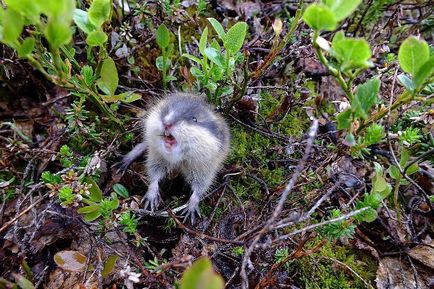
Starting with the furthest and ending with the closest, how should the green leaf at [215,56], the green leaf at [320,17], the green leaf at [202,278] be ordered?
the green leaf at [215,56]
the green leaf at [320,17]
the green leaf at [202,278]

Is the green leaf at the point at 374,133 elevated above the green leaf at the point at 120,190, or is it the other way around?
the green leaf at the point at 374,133

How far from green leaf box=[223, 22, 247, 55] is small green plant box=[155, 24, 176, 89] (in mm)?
706

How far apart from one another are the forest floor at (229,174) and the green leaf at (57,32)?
1.95 ft

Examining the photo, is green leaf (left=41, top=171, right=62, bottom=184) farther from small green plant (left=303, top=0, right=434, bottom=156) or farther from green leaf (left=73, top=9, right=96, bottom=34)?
small green plant (left=303, top=0, right=434, bottom=156)

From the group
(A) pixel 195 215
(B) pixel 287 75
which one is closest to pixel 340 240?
(A) pixel 195 215

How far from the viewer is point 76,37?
4078 millimetres

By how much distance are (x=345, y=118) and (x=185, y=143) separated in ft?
4.25

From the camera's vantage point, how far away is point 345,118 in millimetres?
2520

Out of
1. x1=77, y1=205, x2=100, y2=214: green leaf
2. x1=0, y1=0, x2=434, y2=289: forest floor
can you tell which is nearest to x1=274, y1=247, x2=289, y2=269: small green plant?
x1=0, y1=0, x2=434, y2=289: forest floor

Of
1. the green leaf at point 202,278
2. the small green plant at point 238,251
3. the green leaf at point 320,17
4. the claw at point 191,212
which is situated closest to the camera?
the green leaf at point 202,278

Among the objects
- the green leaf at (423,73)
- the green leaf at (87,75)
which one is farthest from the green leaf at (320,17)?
the green leaf at (87,75)

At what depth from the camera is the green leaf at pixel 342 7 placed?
2.06 m

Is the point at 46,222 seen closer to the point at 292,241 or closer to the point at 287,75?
the point at 292,241

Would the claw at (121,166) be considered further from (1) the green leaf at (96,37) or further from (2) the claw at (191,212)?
(1) the green leaf at (96,37)
